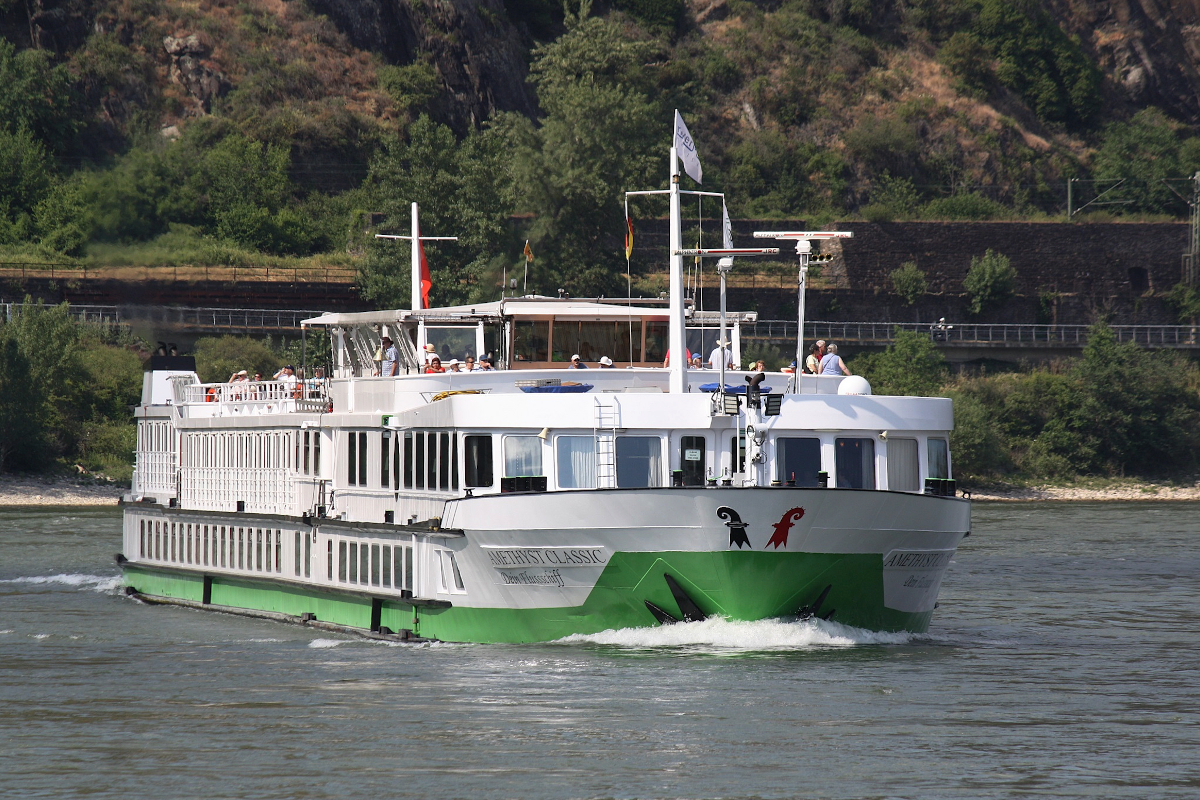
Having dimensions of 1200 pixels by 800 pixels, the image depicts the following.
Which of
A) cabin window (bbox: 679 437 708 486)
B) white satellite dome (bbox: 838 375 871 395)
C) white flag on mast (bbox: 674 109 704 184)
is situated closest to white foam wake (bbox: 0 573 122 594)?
cabin window (bbox: 679 437 708 486)

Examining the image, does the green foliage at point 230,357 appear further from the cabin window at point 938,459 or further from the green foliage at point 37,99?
the cabin window at point 938,459

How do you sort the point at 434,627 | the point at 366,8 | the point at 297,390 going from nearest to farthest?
the point at 434,627 < the point at 297,390 < the point at 366,8

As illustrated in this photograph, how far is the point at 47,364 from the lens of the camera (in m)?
71.1

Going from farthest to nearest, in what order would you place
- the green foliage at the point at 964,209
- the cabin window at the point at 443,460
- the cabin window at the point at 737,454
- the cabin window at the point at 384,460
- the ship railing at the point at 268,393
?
the green foliage at the point at 964,209 < the ship railing at the point at 268,393 < the cabin window at the point at 384,460 < the cabin window at the point at 443,460 < the cabin window at the point at 737,454

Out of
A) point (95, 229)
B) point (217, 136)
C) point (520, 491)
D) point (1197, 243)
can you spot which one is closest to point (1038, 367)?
point (1197, 243)

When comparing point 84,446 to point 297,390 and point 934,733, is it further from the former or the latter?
point 934,733

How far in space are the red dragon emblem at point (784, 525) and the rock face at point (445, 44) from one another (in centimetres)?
9045

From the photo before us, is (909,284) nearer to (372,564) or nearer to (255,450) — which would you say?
(255,450)

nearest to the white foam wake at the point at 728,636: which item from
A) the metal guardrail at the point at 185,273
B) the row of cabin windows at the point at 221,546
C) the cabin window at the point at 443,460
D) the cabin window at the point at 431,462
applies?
the cabin window at the point at 443,460

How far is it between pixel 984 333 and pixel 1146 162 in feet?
111

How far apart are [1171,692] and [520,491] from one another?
918 centimetres

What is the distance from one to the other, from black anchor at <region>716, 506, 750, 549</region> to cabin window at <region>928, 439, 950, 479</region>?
145 inches

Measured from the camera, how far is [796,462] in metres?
22.5

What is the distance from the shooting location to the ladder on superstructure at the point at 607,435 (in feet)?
72.9
